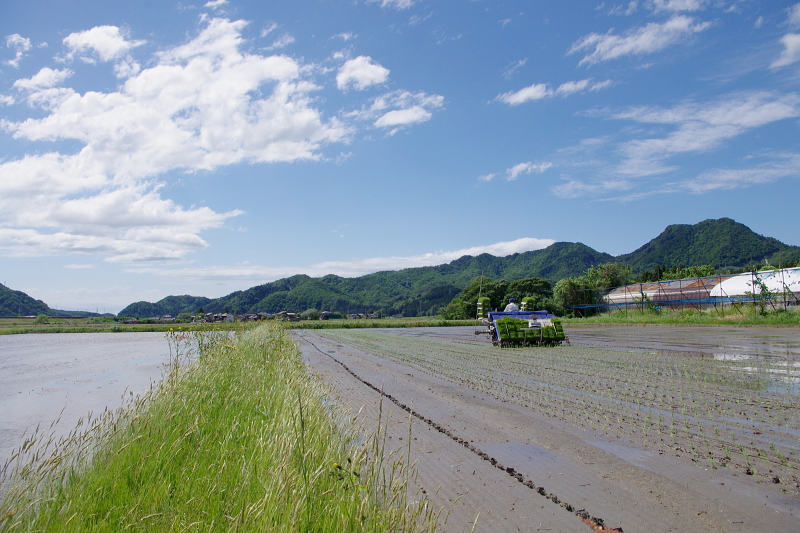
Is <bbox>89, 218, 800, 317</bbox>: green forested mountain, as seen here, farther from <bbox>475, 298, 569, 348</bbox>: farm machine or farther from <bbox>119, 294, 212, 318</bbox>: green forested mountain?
<bbox>475, 298, 569, 348</bbox>: farm machine

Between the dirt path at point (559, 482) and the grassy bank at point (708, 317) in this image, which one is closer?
the dirt path at point (559, 482)

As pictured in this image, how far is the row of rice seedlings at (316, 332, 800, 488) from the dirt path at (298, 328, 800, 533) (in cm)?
53

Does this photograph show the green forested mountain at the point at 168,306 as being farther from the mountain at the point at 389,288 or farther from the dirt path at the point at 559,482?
the dirt path at the point at 559,482

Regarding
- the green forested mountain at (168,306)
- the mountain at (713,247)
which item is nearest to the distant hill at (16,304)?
the green forested mountain at (168,306)

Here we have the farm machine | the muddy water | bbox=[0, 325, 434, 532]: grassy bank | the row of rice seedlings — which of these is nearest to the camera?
bbox=[0, 325, 434, 532]: grassy bank

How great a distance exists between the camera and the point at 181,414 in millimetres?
5117

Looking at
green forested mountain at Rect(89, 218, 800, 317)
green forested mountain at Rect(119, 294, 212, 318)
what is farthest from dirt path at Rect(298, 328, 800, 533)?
green forested mountain at Rect(119, 294, 212, 318)

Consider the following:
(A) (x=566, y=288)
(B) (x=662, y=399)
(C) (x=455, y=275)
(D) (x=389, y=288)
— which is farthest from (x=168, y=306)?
(B) (x=662, y=399)

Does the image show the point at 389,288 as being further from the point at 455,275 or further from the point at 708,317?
the point at 708,317

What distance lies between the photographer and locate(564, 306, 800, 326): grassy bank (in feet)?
87.0

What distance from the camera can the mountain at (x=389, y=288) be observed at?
5379 inches

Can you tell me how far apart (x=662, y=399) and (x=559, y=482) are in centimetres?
426

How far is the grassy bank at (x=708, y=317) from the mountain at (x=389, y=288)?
88.2 m

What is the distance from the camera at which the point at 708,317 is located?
31453 millimetres
